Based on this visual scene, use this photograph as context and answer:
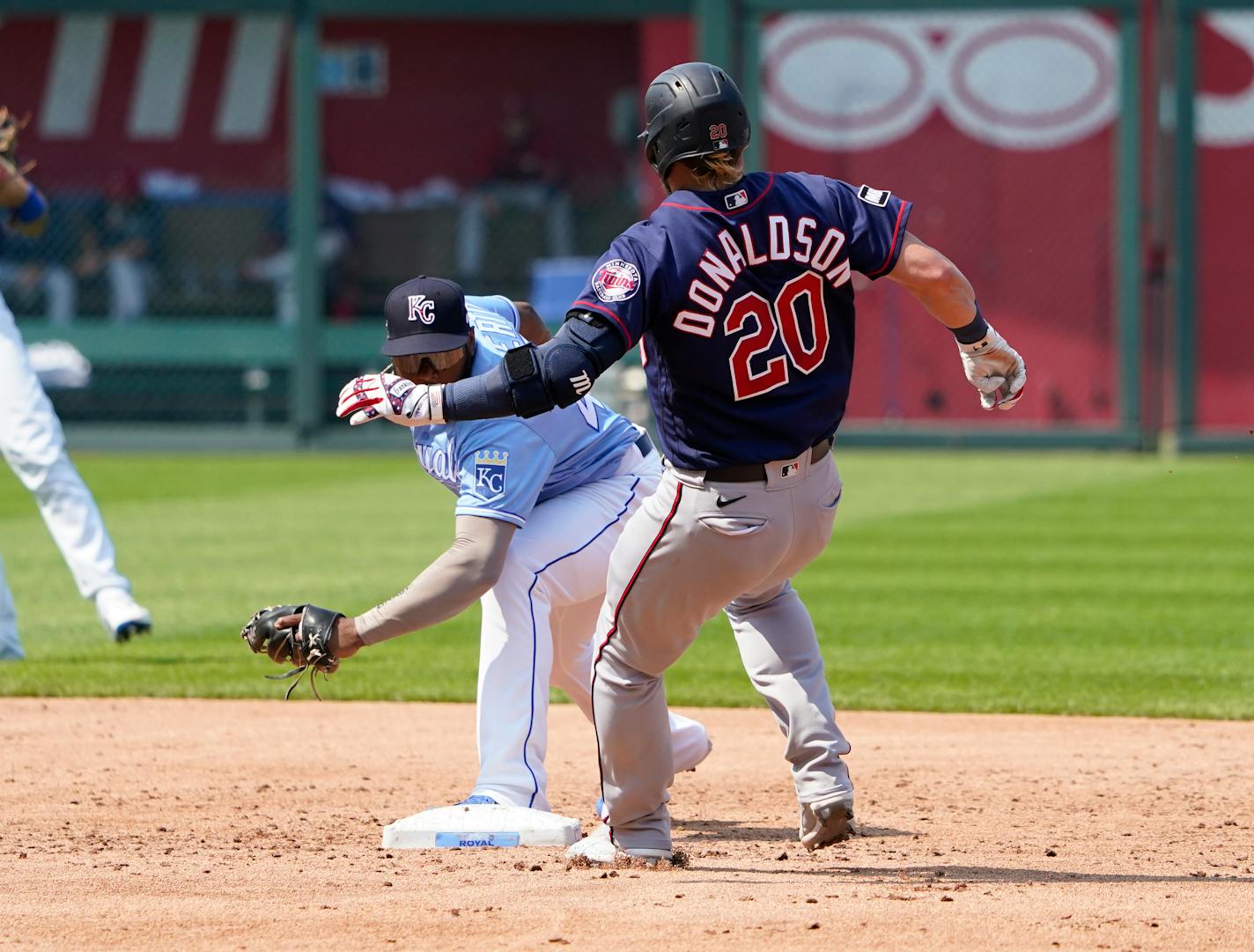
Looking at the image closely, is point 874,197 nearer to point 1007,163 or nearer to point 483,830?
point 483,830

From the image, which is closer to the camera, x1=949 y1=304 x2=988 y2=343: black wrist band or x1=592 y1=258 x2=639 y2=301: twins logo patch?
x1=592 y1=258 x2=639 y2=301: twins logo patch

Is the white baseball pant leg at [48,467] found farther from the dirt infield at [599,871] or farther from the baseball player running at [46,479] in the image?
the dirt infield at [599,871]

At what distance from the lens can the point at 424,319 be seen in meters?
4.67

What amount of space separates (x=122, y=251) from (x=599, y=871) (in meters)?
15.0

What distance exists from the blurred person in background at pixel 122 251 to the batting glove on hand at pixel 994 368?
1485 cm

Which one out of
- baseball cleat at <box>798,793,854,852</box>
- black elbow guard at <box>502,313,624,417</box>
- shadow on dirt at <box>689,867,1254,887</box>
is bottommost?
shadow on dirt at <box>689,867,1254,887</box>

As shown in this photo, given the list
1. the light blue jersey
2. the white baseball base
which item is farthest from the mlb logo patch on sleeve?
the white baseball base

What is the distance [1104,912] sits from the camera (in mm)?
4082

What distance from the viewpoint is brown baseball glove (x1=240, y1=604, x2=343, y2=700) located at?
457 centimetres

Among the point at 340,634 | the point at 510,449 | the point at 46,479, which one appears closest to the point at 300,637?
the point at 340,634

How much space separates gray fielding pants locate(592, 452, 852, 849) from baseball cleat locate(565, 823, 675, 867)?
0.07 feet

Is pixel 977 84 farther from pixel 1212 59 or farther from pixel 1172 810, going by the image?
pixel 1172 810

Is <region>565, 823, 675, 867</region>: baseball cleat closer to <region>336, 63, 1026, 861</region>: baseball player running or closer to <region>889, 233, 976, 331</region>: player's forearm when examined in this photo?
<region>336, 63, 1026, 861</region>: baseball player running

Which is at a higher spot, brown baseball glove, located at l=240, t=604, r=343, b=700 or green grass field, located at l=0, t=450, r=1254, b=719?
brown baseball glove, located at l=240, t=604, r=343, b=700
